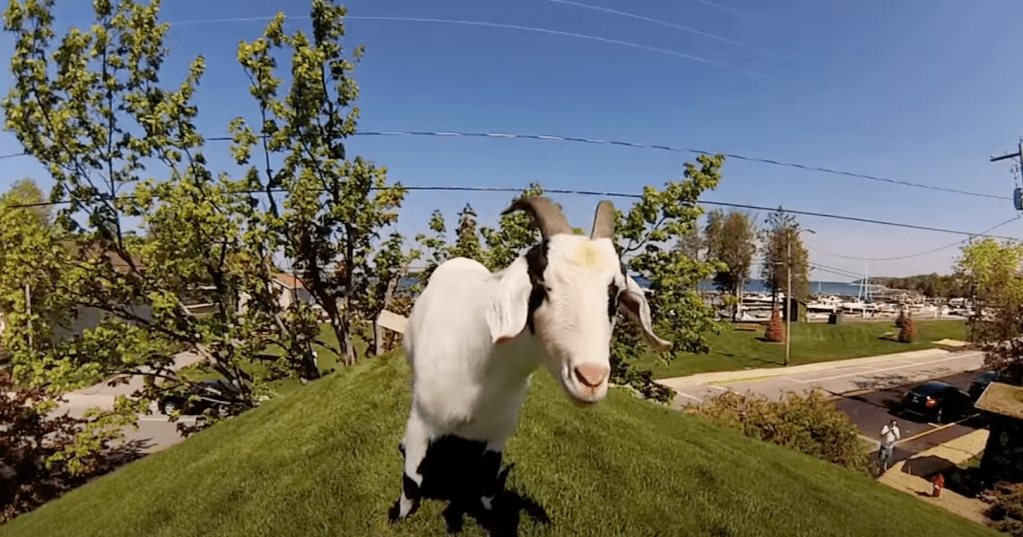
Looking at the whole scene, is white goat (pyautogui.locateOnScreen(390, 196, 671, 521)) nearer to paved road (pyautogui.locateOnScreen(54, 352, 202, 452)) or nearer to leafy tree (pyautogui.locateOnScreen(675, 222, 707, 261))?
paved road (pyautogui.locateOnScreen(54, 352, 202, 452))

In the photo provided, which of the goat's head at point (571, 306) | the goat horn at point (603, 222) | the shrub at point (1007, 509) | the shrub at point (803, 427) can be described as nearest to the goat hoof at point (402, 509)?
the goat's head at point (571, 306)

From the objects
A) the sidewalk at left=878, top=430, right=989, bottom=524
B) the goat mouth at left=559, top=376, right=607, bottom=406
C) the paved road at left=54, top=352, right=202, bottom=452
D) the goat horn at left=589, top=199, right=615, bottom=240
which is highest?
the goat horn at left=589, top=199, right=615, bottom=240

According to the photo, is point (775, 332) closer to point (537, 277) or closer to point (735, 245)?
point (735, 245)

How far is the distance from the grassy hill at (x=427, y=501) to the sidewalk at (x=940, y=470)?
4.04 meters

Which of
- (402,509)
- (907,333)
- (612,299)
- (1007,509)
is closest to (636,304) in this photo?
(612,299)

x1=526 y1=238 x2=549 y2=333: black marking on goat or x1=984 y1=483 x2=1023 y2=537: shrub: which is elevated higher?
x1=526 y1=238 x2=549 y2=333: black marking on goat

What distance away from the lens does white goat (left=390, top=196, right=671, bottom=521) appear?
6.32ft

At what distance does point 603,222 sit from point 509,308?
61 cm

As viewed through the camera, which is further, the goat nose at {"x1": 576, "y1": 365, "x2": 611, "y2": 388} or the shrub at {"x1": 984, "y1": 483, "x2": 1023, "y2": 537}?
the shrub at {"x1": 984, "y1": 483, "x2": 1023, "y2": 537}

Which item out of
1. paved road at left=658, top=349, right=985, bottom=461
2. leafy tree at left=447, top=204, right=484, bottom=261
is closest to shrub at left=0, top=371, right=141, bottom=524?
leafy tree at left=447, top=204, right=484, bottom=261

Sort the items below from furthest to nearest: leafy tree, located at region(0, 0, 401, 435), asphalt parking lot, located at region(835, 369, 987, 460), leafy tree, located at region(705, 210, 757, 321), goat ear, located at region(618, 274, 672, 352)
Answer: leafy tree, located at region(705, 210, 757, 321) → asphalt parking lot, located at region(835, 369, 987, 460) → leafy tree, located at region(0, 0, 401, 435) → goat ear, located at region(618, 274, 672, 352)

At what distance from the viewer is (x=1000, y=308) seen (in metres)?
16.8

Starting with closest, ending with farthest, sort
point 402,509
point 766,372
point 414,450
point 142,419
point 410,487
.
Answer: point 414,450
point 410,487
point 402,509
point 142,419
point 766,372

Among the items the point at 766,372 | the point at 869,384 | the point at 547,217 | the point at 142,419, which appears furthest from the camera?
the point at 766,372
